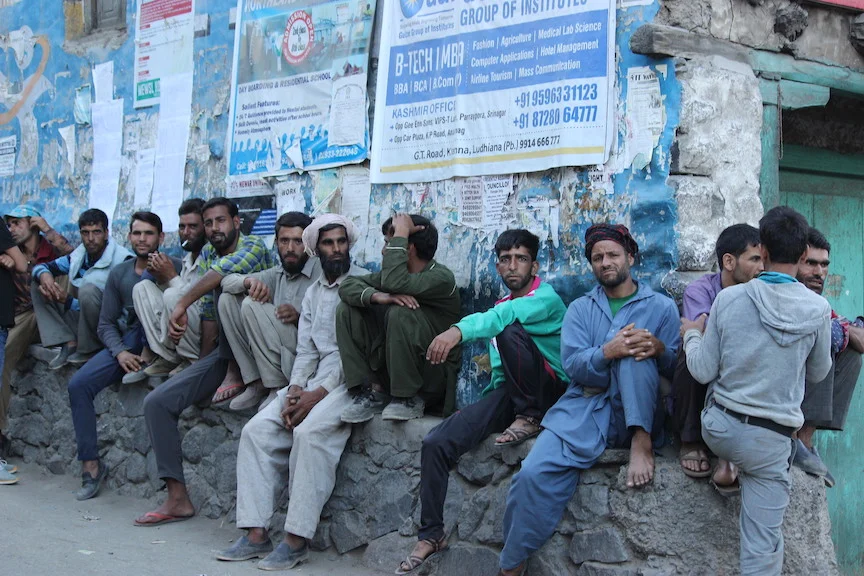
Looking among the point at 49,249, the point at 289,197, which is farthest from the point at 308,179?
the point at 49,249

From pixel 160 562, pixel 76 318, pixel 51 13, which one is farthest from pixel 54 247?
pixel 160 562

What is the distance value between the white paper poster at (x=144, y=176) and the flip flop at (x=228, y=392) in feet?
7.58

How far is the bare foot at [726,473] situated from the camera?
4.40 m

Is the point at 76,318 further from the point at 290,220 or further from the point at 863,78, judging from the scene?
the point at 863,78

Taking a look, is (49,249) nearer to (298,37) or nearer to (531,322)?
(298,37)

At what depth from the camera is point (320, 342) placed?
240 inches

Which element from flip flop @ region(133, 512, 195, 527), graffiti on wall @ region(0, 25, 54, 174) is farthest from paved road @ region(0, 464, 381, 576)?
graffiti on wall @ region(0, 25, 54, 174)

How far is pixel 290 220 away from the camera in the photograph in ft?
21.2

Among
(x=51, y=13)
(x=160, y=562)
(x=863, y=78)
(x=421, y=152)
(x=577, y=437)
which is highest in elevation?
(x=51, y=13)

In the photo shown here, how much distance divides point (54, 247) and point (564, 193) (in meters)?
4.74

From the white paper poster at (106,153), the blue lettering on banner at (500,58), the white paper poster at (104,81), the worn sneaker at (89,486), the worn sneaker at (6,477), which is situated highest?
the white paper poster at (104,81)

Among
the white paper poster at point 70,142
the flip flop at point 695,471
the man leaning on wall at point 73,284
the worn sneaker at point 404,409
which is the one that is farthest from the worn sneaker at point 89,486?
the flip flop at point 695,471

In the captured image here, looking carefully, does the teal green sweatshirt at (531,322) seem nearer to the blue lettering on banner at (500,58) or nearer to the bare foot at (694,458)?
the bare foot at (694,458)

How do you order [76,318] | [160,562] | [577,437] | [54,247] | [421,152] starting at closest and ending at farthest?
[577,437]
[160,562]
[421,152]
[76,318]
[54,247]
